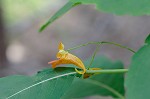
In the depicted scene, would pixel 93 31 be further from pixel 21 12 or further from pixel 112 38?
pixel 21 12

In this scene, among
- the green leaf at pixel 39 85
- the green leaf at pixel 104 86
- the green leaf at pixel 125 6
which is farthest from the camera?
the green leaf at pixel 104 86

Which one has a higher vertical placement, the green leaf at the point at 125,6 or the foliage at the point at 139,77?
the green leaf at the point at 125,6

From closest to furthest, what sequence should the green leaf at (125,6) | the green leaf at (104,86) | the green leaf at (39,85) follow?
the green leaf at (125,6) < the green leaf at (39,85) < the green leaf at (104,86)

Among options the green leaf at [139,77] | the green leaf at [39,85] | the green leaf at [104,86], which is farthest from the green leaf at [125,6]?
the green leaf at [104,86]

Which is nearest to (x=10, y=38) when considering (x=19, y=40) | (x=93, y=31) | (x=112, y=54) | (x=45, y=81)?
(x=19, y=40)

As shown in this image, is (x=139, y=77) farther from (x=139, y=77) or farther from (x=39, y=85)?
(x=39, y=85)

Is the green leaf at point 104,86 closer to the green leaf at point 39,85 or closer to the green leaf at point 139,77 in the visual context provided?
the green leaf at point 39,85
